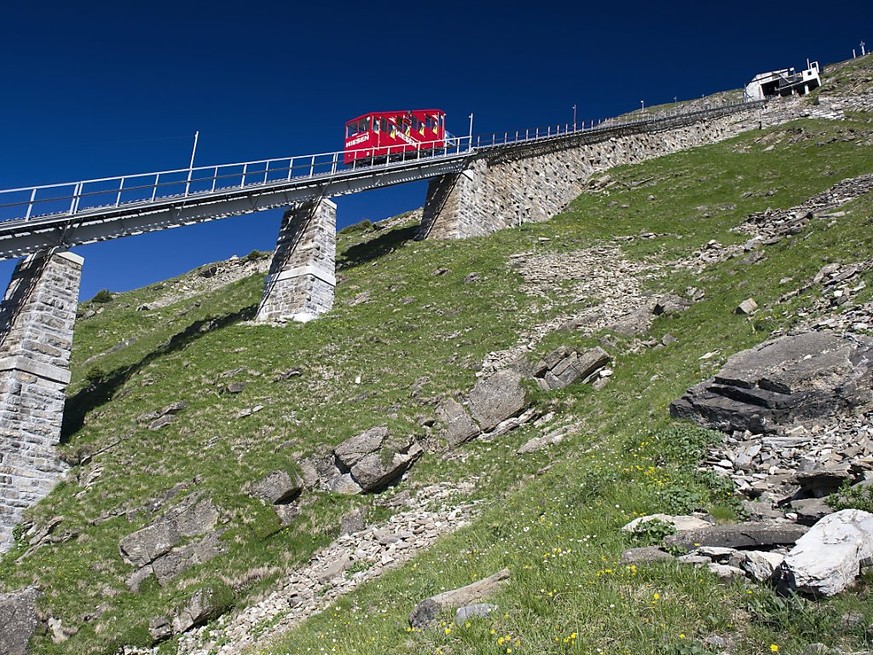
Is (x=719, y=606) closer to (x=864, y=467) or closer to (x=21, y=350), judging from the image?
(x=864, y=467)

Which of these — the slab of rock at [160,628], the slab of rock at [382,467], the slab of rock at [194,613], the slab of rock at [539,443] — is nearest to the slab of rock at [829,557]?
the slab of rock at [539,443]

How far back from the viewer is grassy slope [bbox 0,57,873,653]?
6.52m

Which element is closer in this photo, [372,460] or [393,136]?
[372,460]

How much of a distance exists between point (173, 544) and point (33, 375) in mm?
9588

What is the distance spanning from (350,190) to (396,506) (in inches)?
1021

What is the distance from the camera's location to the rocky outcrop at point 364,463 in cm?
1683

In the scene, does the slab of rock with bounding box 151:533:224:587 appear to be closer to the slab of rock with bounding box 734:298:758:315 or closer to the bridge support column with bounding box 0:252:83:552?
the bridge support column with bounding box 0:252:83:552

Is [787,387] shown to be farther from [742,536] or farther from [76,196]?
[76,196]

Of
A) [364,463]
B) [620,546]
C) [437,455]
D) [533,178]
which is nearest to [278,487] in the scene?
[364,463]

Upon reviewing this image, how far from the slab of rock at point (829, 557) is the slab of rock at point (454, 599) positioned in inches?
138

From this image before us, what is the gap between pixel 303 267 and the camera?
102 ft

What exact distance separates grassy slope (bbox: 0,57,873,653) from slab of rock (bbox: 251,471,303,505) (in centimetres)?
42

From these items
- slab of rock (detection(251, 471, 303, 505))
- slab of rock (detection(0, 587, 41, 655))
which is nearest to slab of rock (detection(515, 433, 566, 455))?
slab of rock (detection(251, 471, 303, 505))

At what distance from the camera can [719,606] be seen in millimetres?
5777
